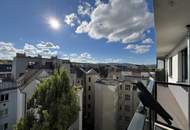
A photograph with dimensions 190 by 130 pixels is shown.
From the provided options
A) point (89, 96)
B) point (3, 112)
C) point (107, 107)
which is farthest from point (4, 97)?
point (89, 96)

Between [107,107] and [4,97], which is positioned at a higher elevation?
[4,97]

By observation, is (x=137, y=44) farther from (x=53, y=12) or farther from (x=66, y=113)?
(x=66, y=113)

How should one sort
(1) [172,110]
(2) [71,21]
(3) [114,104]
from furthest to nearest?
1. (3) [114,104]
2. (2) [71,21]
3. (1) [172,110]

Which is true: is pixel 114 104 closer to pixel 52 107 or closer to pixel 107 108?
pixel 107 108

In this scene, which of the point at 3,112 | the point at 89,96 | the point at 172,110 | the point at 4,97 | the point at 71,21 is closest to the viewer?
the point at 172,110

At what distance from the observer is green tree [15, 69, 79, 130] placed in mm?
6539

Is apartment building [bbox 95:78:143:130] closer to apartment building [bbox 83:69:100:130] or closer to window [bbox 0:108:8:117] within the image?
apartment building [bbox 83:69:100:130]

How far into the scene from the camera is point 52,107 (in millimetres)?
6770

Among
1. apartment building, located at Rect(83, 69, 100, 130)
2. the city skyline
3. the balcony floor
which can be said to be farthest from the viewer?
apartment building, located at Rect(83, 69, 100, 130)

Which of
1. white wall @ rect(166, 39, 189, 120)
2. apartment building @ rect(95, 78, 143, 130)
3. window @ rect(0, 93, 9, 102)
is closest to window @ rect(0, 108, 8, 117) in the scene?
window @ rect(0, 93, 9, 102)

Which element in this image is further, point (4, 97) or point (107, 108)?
point (107, 108)

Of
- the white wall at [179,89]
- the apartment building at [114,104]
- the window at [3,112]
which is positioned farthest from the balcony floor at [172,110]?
the apartment building at [114,104]

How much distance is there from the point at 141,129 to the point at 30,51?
20.2 metres

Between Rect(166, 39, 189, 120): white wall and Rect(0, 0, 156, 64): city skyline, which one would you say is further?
Rect(0, 0, 156, 64): city skyline
